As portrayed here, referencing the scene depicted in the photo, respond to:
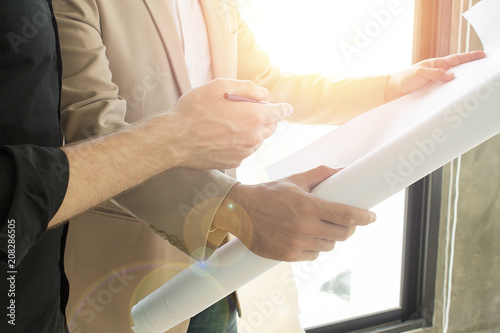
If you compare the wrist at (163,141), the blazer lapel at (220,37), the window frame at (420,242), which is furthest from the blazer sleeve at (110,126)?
the window frame at (420,242)

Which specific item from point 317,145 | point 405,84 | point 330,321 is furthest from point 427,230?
point 317,145

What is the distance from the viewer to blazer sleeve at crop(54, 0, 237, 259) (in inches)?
28.8

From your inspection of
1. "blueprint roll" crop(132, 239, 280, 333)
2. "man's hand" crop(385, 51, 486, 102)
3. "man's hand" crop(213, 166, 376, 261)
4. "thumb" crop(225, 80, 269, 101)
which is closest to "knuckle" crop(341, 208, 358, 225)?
"man's hand" crop(213, 166, 376, 261)

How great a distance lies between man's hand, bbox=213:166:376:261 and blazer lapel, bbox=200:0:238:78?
410 millimetres

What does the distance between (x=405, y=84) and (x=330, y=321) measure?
1.31 metres

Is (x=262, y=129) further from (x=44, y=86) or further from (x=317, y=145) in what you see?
(x=44, y=86)

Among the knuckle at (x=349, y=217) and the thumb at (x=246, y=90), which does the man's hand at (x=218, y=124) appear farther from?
the knuckle at (x=349, y=217)

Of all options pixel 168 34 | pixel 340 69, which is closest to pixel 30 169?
pixel 168 34

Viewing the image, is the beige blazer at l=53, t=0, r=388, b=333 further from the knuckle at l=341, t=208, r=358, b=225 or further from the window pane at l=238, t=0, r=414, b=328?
the window pane at l=238, t=0, r=414, b=328

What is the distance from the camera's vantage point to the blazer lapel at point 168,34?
0.85 m

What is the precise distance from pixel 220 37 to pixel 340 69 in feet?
2.67

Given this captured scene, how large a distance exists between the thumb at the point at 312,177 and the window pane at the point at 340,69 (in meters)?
0.57

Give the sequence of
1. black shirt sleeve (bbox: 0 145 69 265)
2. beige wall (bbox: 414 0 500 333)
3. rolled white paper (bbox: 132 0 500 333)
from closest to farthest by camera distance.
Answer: black shirt sleeve (bbox: 0 145 69 265) → rolled white paper (bbox: 132 0 500 333) → beige wall (bbox: 414 0 500 333)

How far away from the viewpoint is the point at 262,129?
0.75 metres
